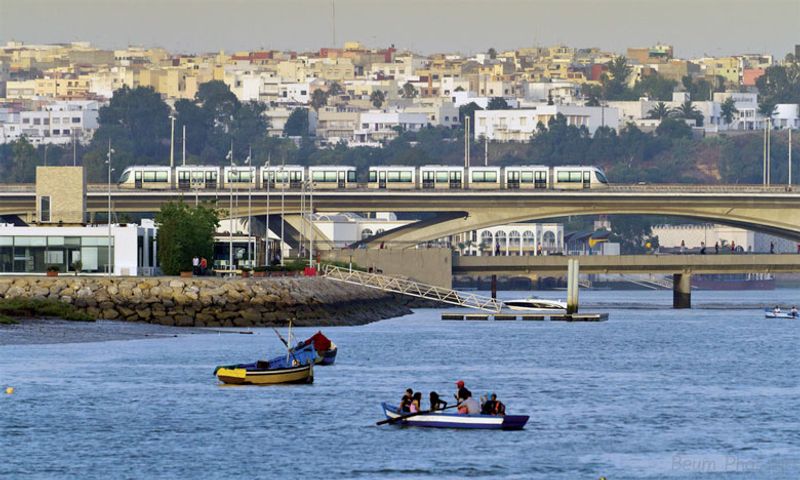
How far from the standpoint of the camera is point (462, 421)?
206ft

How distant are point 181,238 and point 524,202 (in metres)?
54.1

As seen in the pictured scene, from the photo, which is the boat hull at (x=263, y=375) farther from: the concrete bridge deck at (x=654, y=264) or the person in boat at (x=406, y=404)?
the concrete bridge deck at (x=654, y=264)

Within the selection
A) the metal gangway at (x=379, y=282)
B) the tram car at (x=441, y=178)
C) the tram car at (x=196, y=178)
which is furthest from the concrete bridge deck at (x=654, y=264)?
the tram car at (x=196, y=178)

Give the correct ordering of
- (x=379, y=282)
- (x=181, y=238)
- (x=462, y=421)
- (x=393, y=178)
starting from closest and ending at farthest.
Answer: (x=462, y=421) → (x=181, y=238) → (x=379, y=282) → (x=393, y=178)

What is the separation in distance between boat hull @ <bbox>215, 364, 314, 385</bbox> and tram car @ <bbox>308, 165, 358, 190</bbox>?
9719 cm

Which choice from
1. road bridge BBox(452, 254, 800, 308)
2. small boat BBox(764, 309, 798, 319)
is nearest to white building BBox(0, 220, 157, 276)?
road bridge BBox(452, 254, 800, 308)

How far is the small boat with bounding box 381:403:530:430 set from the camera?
2463 inches

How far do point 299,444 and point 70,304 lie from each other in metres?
46.5

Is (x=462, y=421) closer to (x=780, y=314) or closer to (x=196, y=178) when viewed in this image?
(x=780, y=314)

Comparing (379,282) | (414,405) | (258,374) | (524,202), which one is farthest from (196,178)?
(414,405)

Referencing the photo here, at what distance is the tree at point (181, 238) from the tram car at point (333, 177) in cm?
4583

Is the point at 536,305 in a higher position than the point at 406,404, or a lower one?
lower

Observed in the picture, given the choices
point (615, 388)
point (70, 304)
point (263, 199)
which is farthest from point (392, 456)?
point (263, 199)

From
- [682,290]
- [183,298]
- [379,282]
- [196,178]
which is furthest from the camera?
[196,178]
